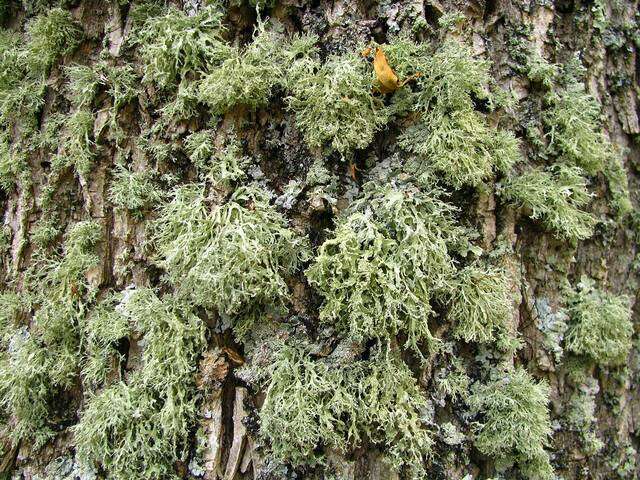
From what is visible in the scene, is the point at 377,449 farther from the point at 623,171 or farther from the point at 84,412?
the point at 623,171

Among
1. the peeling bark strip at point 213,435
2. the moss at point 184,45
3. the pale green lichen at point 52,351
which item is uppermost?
the moss at point 184,45

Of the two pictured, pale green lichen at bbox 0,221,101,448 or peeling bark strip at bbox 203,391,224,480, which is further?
pale green lichen at bbox 0,221,101,448

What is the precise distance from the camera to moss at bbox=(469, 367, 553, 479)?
5.51 ft

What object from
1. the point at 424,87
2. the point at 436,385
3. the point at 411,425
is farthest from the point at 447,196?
the point at 411,425

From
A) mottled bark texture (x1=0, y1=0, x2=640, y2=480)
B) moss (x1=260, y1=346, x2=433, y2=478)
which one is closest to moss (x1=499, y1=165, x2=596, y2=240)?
mottled bark texture (x1=0, y1=0, x2=640, y2=480)

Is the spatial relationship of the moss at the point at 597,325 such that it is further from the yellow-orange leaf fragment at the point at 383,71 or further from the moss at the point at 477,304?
the yellow-orange leaf fragment at the point at 383,71

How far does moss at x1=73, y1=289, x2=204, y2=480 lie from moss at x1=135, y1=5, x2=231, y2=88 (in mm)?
808

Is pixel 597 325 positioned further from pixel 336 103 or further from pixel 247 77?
pixel 247 77

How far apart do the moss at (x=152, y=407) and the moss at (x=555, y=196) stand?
4.07 feet

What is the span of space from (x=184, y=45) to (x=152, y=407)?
125 centimetres

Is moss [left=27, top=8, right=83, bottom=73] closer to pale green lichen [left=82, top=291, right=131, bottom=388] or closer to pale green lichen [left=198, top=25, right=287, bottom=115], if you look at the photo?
pale green lichen [left=198, top=25, right=287, bottom=115]

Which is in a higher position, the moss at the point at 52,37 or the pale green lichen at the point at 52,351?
the moss at the point at 52,37

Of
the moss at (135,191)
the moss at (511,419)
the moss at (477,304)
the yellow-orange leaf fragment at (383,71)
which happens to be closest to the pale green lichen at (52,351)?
the moss at (135,191)

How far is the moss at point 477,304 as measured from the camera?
5.43ft
